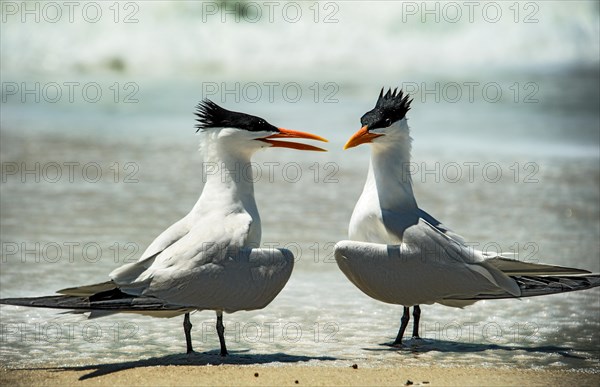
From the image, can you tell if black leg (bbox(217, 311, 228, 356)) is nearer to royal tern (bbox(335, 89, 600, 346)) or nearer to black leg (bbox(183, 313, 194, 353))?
black leg (bbox(183, 313, 194, 353))

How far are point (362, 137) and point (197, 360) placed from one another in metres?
1.46

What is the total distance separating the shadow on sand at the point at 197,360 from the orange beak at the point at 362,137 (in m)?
1.14

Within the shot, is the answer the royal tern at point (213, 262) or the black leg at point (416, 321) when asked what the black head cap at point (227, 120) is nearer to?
the royal tern at point (213, 262)

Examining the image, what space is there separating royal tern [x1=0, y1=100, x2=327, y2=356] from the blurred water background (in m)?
0.40

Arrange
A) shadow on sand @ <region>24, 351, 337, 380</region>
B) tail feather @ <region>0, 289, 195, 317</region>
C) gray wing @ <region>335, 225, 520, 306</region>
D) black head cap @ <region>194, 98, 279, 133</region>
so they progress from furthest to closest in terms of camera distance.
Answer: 1. black head cap @ <region>194, 98, 279, 133</region>
2. gray wing @ <region>335, 225, 520, 306</region>
3. shadow on sand @ <region>24, 351, 337, 380</region>
4. tail feather @ <region>0, 289, 195, 317</region>

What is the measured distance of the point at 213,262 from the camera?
4633mm

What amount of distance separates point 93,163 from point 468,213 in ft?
13.7

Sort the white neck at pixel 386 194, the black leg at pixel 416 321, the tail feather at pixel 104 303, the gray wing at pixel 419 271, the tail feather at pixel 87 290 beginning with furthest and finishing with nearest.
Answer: the black leg at pixel 416 321
the white neck at pixel 386 194
the gray wing at pixel 419 271
the tail feather at pixel 87 290
the tail feather at pixel 104 303

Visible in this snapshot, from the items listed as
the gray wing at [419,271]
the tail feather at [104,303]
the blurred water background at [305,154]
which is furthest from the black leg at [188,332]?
the gray wing at [419,271]

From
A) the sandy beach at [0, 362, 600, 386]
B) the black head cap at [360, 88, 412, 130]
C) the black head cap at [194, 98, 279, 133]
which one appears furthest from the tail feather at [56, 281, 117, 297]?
the black head cap at [360, 88, 412, 130]

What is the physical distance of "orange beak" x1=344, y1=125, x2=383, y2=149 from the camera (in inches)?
206

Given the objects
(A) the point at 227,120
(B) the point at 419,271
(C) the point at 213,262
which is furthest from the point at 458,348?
(A) the point at 227,120

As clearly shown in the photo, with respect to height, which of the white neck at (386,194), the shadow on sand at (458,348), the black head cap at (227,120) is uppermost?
the black head cap at (227,120)

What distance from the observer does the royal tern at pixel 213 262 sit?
4.45 m
